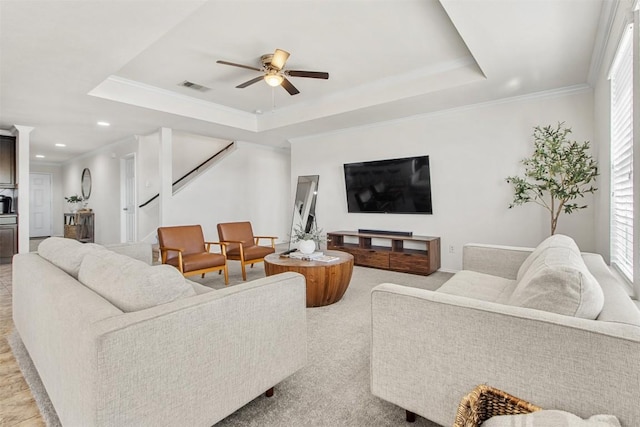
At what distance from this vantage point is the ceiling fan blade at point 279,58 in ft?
9.78

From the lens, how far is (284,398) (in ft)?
5.67

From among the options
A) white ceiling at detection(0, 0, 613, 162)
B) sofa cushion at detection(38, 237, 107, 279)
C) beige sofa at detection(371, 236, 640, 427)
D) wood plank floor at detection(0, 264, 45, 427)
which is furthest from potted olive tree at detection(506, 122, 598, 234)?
wood plank floor at detection(0, 264, 45, 427)

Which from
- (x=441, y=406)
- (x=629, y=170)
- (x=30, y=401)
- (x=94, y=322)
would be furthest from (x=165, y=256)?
(x=629, y=170)

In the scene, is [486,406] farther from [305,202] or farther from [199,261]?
[305,202]

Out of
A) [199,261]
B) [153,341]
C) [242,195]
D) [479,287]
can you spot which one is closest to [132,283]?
[153,341]

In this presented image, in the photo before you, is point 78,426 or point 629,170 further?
point 629,170

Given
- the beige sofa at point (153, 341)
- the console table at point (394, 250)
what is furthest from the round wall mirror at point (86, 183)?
the beige sofa at point (153, 341)

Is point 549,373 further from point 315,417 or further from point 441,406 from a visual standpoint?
point 315,417

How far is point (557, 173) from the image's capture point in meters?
3.55

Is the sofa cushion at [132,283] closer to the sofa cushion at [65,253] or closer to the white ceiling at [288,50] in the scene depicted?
the sofa cushion at [65,253]

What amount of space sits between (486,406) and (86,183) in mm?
10106

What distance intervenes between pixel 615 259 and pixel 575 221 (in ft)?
4.77

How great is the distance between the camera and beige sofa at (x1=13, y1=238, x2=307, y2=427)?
41.8 inches

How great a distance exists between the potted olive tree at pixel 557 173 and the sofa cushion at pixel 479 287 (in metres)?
1.62
